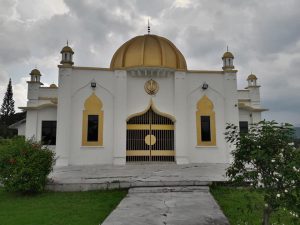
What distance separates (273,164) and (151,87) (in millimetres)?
11488

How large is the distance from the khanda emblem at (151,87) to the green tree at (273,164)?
1080 cm

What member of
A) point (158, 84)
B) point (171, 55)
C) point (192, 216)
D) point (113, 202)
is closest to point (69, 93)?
point (158, 84)

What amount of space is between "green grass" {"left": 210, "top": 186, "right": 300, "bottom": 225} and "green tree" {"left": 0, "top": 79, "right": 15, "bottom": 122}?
40759 mm

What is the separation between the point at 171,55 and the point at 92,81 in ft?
15.3

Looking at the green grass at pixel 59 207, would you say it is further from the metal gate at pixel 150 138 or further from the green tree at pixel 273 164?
the metal gate at pixel 150 138

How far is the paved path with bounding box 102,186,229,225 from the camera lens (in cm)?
517

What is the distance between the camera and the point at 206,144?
1556 centimetres

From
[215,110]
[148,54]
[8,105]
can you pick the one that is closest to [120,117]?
[148,54]

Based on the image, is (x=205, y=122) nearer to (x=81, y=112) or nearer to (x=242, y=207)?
(x=81, y=112)

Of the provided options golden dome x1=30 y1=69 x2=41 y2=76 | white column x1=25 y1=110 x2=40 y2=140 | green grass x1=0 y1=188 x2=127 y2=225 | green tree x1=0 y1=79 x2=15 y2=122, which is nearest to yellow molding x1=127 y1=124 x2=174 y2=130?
white column x1=25 y1=110 x2=40 y2=140

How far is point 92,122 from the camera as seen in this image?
15203 mm

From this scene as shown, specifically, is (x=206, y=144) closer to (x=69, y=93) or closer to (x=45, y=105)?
(x=69, y=93)

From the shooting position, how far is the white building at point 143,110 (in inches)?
587

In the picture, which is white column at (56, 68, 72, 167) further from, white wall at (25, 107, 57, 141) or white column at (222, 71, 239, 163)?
white column at (222, 71, 239, 163)
